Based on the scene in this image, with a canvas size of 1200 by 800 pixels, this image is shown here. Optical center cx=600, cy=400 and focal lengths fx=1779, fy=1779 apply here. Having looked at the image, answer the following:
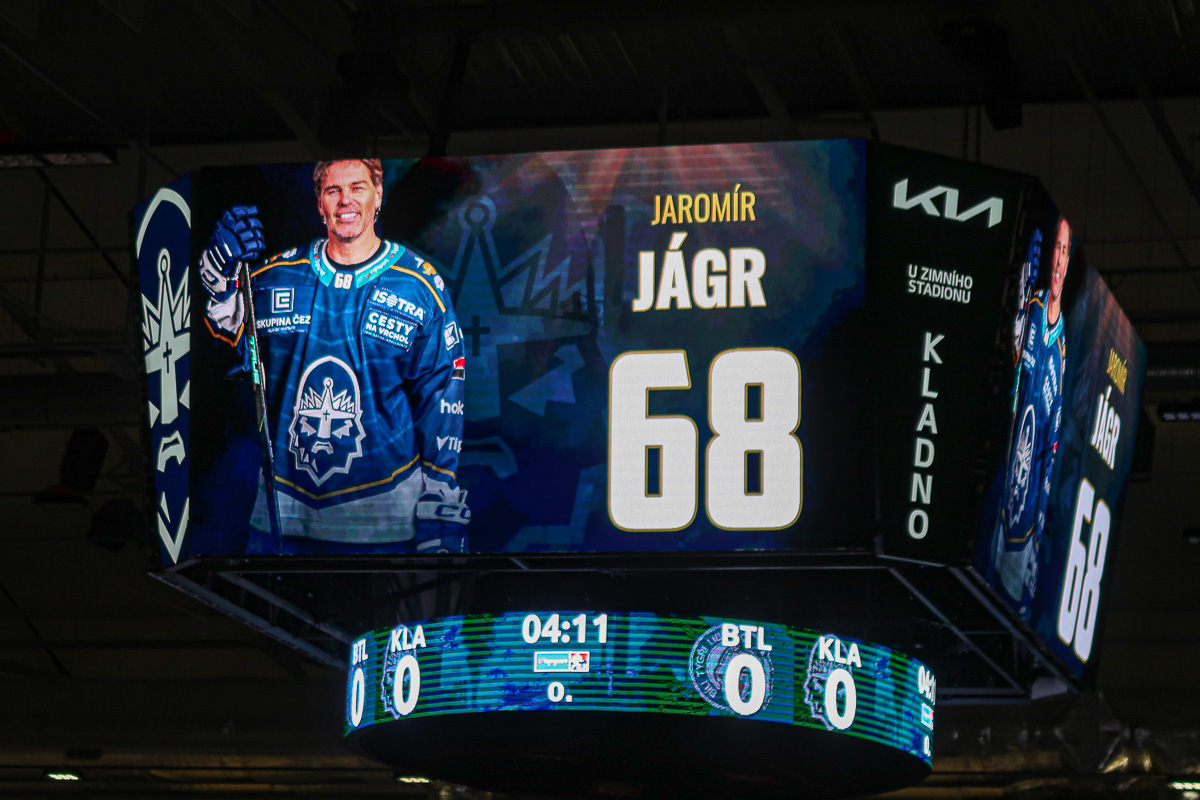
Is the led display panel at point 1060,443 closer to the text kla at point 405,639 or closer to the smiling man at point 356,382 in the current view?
the smiling man at point 356,382

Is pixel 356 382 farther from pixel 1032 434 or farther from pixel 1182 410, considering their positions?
pixel 1182 410

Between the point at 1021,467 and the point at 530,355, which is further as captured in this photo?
the point at 1021,467

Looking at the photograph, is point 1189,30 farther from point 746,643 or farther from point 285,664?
point 285,664

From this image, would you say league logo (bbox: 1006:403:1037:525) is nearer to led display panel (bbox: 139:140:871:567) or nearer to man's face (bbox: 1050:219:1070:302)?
man's face (bbox: 1050:219:1070:302)

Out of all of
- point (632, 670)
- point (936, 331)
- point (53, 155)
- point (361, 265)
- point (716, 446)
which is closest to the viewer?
point (716, 446)

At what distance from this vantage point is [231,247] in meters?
8.64

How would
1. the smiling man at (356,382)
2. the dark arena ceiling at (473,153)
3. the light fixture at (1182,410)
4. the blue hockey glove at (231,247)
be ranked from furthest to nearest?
the light fixture at (1182,410), the dark arena ceiling at (473,153), the blue hockey glove at (231,247), the smiling man at (356,382)

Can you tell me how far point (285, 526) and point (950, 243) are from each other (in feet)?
11.1

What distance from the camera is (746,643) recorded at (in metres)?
8.29

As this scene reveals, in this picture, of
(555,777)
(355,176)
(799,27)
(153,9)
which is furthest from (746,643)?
(153,9)

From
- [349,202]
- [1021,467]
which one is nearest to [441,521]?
[349,202]

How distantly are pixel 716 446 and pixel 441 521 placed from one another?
1334 mm

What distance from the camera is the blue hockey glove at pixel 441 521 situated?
8.18 meters

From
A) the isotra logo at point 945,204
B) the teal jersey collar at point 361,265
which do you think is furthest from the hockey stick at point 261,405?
the isotra logo at point 945,204
